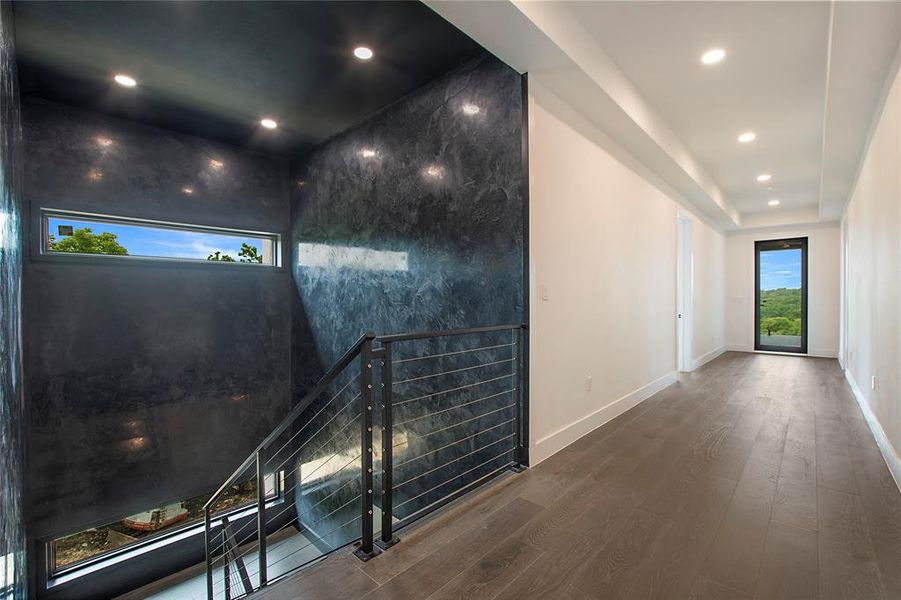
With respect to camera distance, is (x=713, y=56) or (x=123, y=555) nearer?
(x=713, y=56)

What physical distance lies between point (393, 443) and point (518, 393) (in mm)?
1359

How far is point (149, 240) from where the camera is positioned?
431cm

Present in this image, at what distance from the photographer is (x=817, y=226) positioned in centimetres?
739

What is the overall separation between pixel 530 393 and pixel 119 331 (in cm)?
421

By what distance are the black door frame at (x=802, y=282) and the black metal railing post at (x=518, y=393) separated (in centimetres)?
783

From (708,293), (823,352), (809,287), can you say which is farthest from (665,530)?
(809,287)

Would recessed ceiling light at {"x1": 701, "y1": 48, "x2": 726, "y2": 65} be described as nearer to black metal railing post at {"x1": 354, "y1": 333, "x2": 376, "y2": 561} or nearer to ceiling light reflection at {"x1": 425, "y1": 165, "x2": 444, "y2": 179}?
ceiling light reflection at {"x1": 425, "y1": 165, "x2": 444, "y2": 179}

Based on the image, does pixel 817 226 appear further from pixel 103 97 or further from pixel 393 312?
pixel 103 97

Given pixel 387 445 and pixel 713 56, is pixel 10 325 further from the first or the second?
pixel 713 56

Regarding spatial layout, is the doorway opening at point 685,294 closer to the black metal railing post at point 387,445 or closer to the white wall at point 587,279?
the white wall at point 587,279

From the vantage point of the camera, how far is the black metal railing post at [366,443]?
1779 mm

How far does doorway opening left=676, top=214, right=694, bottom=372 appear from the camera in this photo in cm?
593

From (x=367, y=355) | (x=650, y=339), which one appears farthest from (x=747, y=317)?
(x=367, y=355)

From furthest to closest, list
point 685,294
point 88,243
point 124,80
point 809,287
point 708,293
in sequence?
point 809,287
point 708,293
point 685,294
point 88,243
point 124,80
